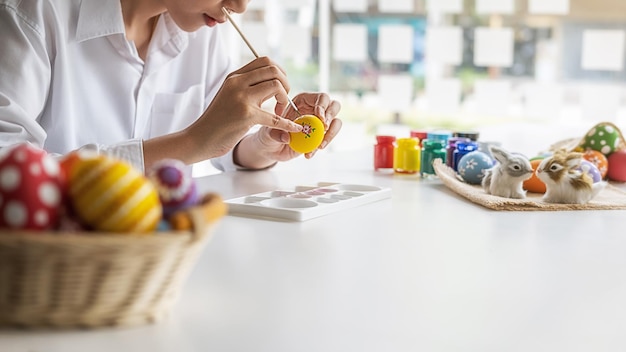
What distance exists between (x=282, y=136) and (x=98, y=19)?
0.47 meters

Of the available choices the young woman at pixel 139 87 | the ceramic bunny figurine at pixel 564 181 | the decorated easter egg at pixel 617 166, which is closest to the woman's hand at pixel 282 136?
the young woman at pixel 139 87

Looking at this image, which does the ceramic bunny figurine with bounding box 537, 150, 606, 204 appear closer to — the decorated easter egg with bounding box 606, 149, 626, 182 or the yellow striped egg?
the decorated easter egg with bounding box 606, 149, 626, 182

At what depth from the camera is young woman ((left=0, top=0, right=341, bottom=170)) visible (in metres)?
1.53

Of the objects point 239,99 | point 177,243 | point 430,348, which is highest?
point 239,99

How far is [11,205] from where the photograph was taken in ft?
2.20

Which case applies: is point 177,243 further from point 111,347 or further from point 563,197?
point 563,197

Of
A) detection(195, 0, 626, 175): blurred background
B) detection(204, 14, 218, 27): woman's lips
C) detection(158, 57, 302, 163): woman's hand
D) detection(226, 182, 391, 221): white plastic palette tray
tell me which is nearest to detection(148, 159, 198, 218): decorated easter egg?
detection(226, 182, 391, 221): white plastic palette tray

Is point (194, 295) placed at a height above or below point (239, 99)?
below

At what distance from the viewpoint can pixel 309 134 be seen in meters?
1.63

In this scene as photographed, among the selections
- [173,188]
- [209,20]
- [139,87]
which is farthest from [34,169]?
[139,87]

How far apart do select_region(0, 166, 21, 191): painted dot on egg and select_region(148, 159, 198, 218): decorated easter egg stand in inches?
5.4

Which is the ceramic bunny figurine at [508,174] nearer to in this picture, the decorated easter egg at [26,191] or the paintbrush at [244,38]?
the paintbrush at [244,38]

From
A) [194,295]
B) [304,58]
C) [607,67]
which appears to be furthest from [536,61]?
[194,295]

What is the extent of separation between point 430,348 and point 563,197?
2.68ft
